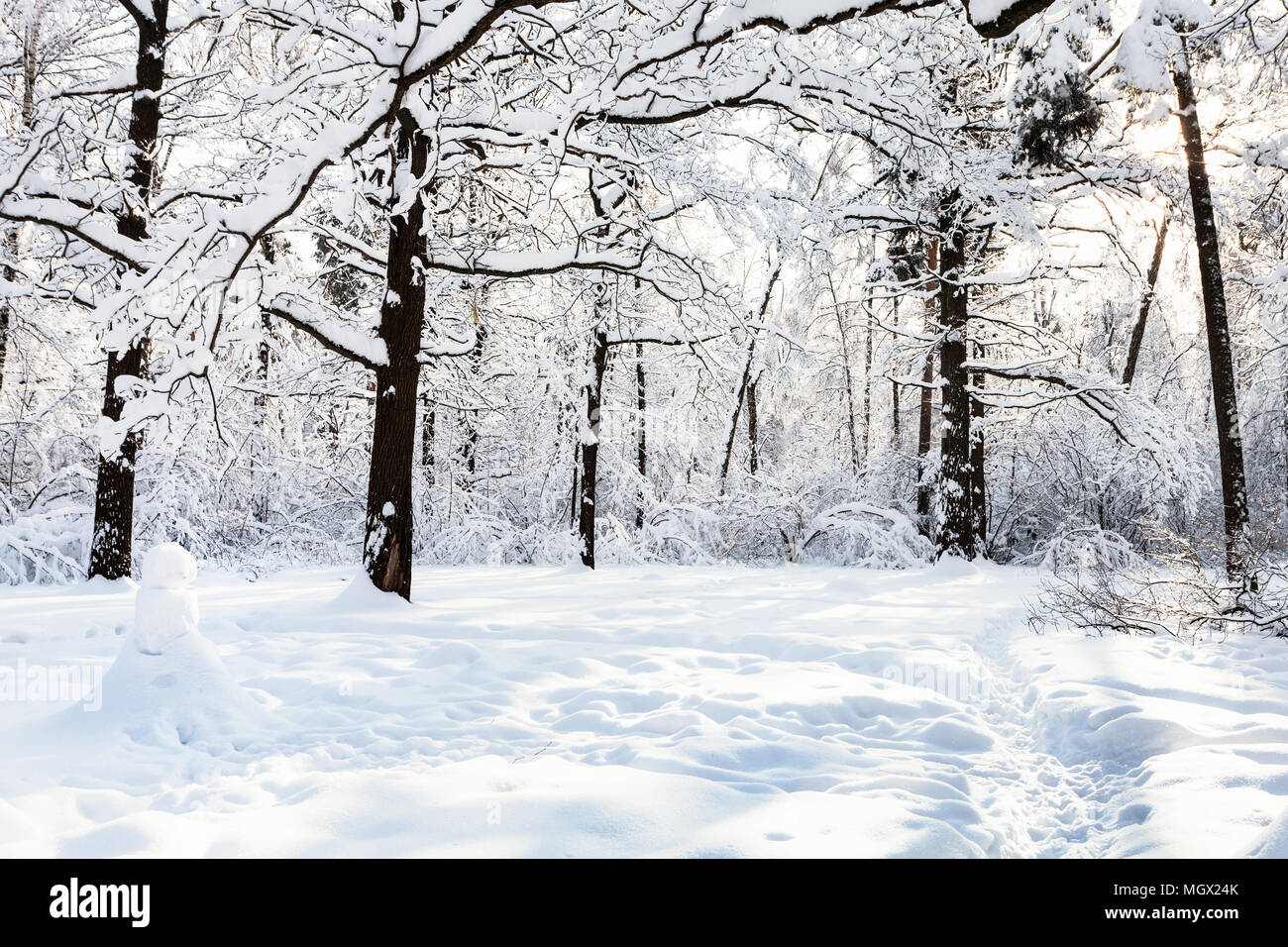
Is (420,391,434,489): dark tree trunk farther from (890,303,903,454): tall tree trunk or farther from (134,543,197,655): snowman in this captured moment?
(134,543,197,655): snowman

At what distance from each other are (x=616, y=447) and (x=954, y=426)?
7.18 m

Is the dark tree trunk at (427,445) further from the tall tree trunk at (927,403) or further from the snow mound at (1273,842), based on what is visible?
the snow mound at (1273,842)

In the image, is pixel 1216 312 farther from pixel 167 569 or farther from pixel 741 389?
pixel 167 569

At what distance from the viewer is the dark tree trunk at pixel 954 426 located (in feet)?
42.1

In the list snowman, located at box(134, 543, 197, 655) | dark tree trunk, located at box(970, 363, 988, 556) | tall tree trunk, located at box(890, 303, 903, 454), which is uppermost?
tall tree trunk, located at box(890, 303, 903, 454)

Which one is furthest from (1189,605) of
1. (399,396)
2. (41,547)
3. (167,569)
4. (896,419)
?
(896,419)

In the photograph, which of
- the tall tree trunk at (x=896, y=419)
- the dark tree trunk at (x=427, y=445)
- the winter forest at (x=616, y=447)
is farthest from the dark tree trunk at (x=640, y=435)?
the tall tree trunk at (x=896, y=419)

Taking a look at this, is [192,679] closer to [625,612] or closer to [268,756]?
[268,756]

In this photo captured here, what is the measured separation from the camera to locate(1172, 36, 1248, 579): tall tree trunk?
343 inches

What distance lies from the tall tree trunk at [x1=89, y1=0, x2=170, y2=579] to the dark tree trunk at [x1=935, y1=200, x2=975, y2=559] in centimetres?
1172

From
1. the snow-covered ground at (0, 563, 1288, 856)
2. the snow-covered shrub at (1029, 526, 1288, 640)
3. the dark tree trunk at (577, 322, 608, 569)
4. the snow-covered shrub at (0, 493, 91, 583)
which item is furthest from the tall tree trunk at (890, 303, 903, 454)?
the snow-covered shrub at (0, 493, 91, 583)

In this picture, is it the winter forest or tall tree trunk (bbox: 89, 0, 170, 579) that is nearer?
the winter forest

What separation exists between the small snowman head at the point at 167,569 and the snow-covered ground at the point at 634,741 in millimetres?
422

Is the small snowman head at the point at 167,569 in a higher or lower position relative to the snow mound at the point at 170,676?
higher
